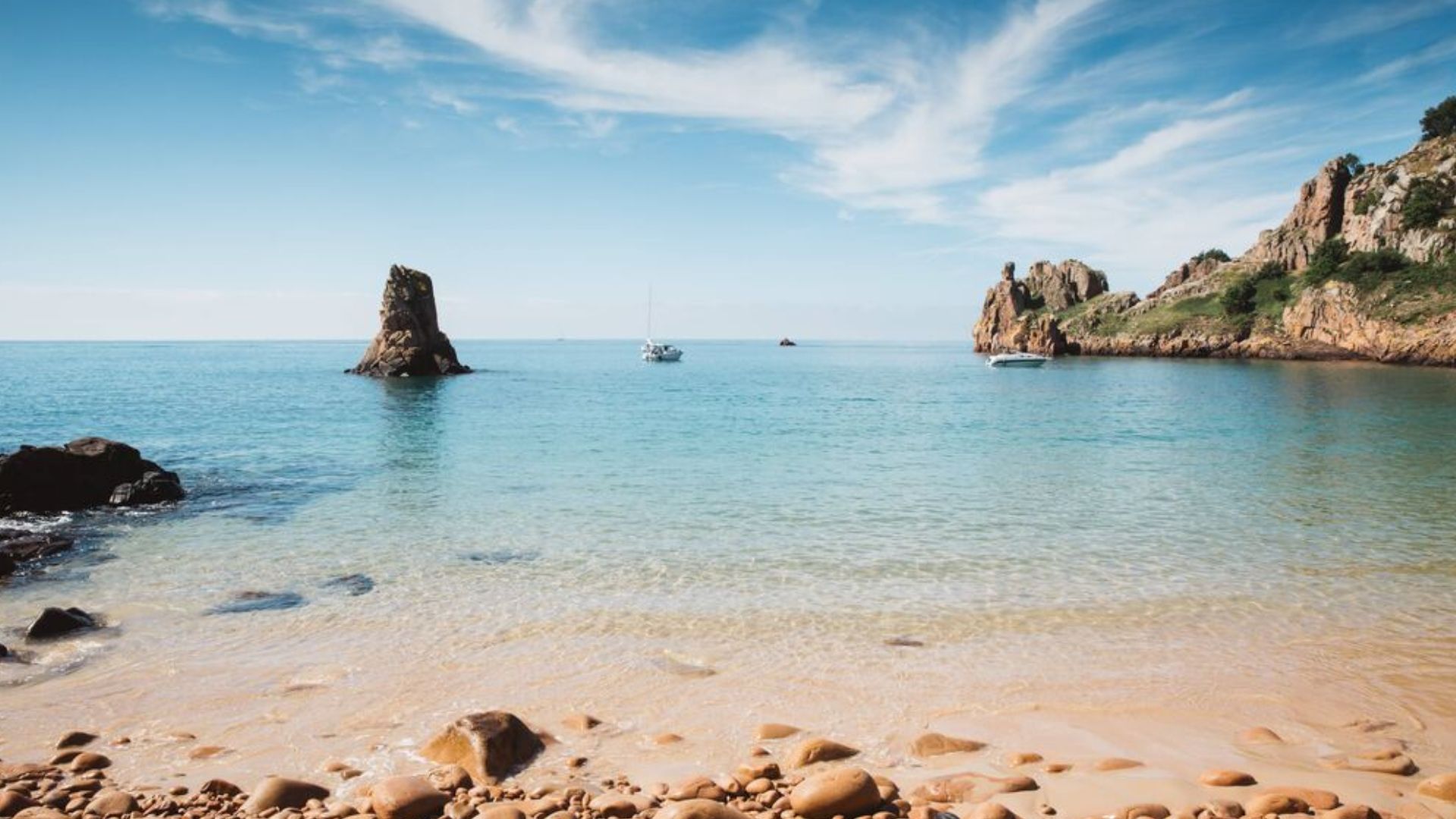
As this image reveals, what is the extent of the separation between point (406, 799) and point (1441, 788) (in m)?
8.94

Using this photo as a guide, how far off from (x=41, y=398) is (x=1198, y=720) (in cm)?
8565

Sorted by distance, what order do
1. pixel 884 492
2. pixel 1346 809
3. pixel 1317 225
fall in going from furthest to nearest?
pixel 1317 225
pixel 884 492
pixel 1346 809

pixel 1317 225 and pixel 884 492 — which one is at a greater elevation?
pixel 1317 225

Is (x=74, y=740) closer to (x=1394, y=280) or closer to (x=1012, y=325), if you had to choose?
(x=1394, y=280)

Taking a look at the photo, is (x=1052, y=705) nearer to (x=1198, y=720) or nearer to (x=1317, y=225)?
(x=1198, y=720)

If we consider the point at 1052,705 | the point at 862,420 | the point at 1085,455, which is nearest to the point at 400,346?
the point at 862,420

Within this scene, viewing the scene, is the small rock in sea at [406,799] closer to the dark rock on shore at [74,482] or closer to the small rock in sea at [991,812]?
the small rock in sea at [991,812]

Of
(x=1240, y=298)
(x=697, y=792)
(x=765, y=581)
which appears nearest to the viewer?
(x=697, y=792)

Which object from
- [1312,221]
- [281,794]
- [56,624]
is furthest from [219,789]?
[1312,221]

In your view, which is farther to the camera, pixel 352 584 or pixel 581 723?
pixel 352 584

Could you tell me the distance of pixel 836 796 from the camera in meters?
6.55

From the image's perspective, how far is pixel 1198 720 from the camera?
8953 mm

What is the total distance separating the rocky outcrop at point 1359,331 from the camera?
84.6 metres

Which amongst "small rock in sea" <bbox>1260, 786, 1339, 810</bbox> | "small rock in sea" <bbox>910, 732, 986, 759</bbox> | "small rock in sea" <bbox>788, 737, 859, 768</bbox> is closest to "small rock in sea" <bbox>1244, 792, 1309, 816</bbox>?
"small rock in sea" <bbox>1260, 786, 1339, 810</bbox>
